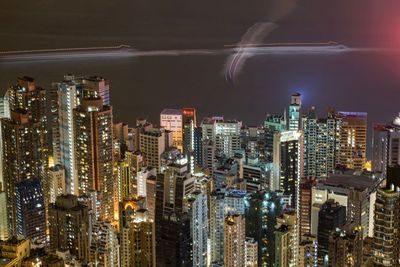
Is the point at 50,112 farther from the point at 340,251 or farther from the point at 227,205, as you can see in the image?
the point at 340,251

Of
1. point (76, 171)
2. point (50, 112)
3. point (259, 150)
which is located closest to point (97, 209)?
point (76, 171)

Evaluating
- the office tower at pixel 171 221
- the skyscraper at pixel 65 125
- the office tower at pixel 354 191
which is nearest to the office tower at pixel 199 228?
the office tower at pixel 171 221

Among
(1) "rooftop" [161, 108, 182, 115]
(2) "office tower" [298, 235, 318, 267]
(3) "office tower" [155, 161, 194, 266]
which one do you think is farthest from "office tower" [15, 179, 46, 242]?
(2) "office tower" [298, 235, 318, 267]

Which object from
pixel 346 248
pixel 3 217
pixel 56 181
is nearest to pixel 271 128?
pixel 56 181

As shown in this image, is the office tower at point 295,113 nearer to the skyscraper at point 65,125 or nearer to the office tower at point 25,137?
the skyscraper at point 65,125

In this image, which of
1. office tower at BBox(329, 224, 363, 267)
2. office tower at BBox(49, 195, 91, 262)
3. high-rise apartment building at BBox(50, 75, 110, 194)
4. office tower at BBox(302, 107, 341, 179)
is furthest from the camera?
office tower at BBox(302, 107, 341, 179)

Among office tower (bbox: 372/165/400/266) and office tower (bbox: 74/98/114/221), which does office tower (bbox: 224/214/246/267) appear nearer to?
office tower (bbox: 74/98/114/221)
